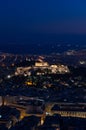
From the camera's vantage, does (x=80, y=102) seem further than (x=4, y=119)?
Yes

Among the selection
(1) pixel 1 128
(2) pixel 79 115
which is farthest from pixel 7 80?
(1) pixel 1 128

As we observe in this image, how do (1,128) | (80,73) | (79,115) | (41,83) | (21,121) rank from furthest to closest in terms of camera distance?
(80,73) → (41,83) → (79,115) → (21,121) → (1,128)

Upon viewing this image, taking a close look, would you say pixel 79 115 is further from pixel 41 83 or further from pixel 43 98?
pixel 41 83

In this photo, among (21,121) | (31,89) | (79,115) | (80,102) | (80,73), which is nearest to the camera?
(21,121)

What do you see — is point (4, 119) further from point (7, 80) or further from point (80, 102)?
point (7, 80)

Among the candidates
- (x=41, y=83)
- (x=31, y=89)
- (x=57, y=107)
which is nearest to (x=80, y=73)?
(x=41, y=83)

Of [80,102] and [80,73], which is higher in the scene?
[80,73]
